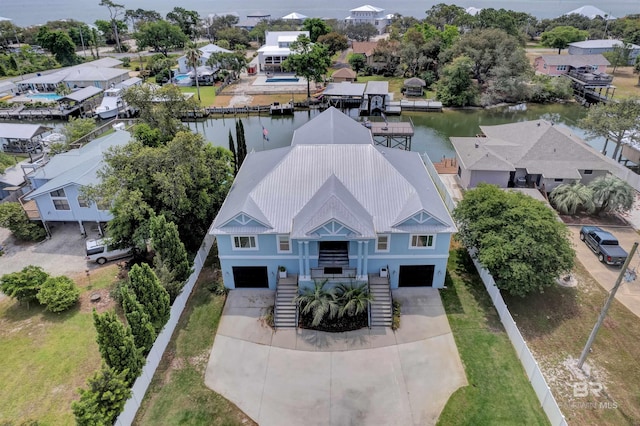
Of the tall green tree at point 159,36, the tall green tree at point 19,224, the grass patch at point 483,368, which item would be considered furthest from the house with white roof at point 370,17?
the grass patch at point 483,368

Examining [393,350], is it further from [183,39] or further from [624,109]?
[183,39]

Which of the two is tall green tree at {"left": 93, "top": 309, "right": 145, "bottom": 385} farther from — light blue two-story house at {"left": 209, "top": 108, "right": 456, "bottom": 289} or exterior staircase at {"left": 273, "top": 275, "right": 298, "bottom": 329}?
light blue two-story house at {"left": 209, "top": 108, "right": 456, "bottom": 289}

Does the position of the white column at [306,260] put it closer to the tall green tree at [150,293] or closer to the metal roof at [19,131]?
the tall green tree at [150,293]

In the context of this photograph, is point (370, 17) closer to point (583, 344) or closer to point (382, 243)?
point (382, 243)

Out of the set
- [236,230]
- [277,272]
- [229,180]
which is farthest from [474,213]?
[229,180]

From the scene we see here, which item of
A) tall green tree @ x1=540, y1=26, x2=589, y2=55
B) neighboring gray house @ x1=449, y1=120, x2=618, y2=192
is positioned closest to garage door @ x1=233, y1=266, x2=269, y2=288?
neighboring gray house @ x1=449, y1=120, x2=618, y2=192

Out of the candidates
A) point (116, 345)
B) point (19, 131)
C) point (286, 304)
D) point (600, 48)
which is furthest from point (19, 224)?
point (600, 48)

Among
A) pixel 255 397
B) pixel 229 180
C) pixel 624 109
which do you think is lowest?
pixel 255 397
